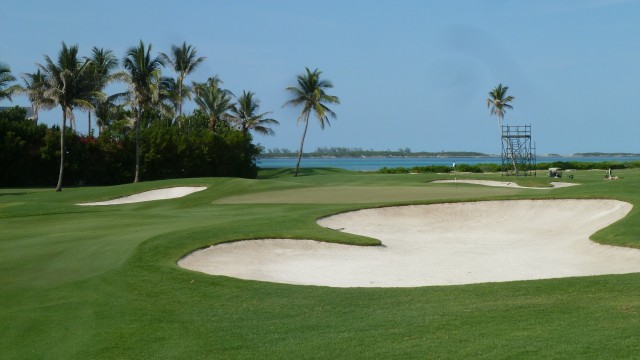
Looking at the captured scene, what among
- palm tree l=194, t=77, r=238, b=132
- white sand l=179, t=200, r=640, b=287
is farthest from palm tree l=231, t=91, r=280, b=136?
white sand l=179, t=200, r=640, b=287

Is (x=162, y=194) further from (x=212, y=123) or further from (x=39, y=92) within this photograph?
(x=212, y=123)

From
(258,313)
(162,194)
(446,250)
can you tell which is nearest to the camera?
(258,313)

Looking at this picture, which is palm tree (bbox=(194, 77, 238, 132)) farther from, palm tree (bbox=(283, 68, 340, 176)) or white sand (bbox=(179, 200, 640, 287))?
white sand (bbox=(179, 200, 640, 287))

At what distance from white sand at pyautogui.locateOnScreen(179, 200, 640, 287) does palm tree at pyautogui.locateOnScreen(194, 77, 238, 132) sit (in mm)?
63093

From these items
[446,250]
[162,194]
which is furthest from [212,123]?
[446,250]

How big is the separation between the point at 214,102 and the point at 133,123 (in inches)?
796

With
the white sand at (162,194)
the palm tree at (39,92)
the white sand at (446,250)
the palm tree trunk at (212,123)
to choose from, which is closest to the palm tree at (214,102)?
the palm tree trunk at (212,123)

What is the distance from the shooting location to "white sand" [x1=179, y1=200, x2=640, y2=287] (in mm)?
17578

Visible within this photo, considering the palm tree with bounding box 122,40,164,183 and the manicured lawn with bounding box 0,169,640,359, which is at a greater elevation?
the palm tree with bounding box 122,40,164,183

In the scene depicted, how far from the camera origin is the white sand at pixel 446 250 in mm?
17578

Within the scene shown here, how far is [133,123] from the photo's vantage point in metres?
70.3

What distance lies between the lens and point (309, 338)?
10.8m

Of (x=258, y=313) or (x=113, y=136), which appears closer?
(x=258, y=313)

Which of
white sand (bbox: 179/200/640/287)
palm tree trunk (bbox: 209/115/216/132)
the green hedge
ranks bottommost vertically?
white sand (bbox: 179/200/640/287)
